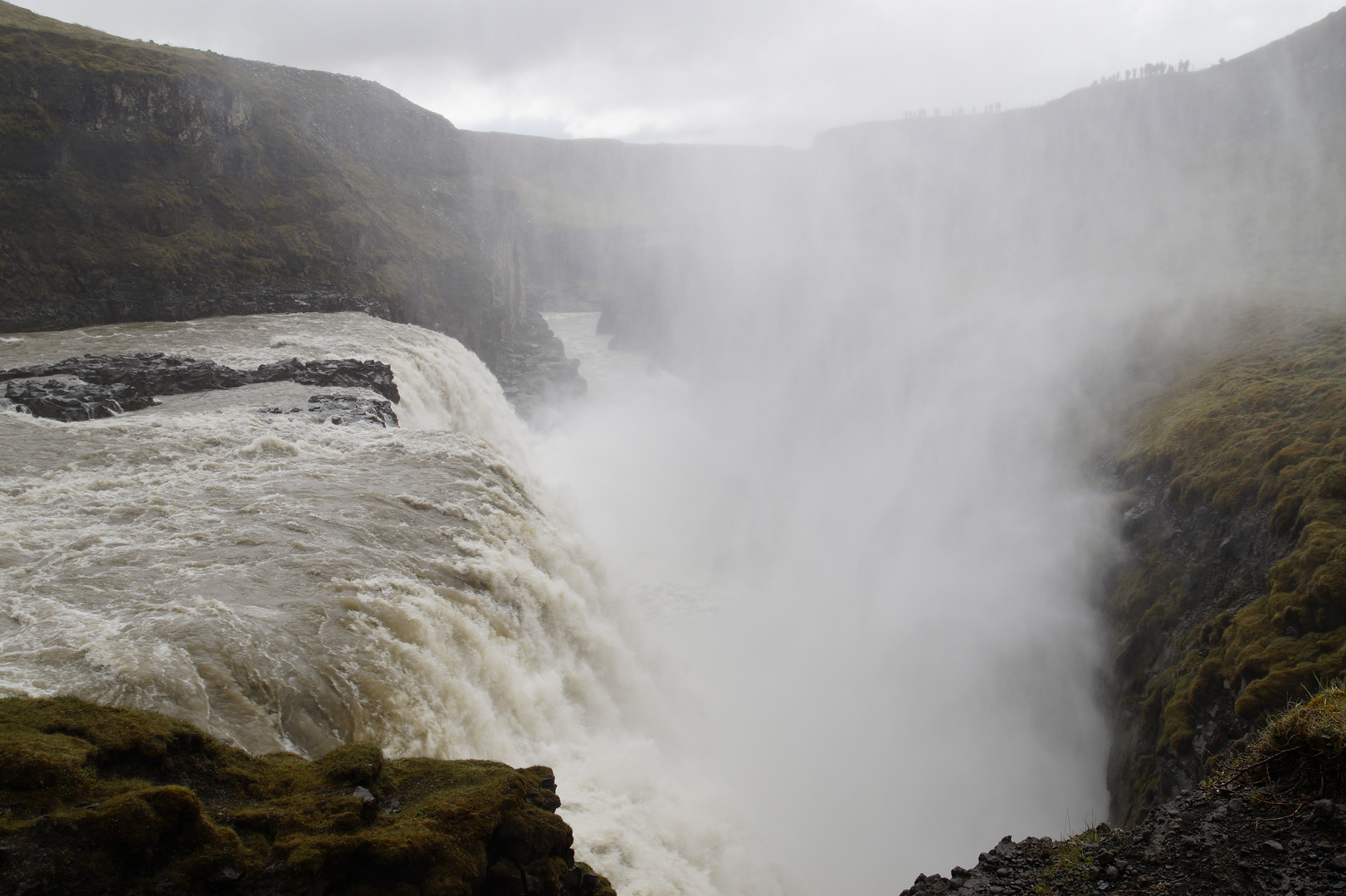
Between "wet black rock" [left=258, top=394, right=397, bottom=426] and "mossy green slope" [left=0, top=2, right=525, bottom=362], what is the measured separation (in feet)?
51.0

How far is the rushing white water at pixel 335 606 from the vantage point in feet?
29.0

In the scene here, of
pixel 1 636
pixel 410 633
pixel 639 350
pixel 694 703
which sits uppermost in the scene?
pixel 639 350

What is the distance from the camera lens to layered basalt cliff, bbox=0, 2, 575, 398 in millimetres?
28734

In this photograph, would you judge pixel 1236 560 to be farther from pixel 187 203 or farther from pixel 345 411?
pixel 187 203

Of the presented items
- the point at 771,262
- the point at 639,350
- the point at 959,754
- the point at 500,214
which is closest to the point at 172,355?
the point at 959,754

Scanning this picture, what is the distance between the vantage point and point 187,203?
33.9 metres

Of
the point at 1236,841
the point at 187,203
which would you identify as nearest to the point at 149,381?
the point at 187,203

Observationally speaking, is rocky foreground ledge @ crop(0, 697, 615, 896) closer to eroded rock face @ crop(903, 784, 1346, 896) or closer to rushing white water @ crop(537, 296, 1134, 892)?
eroded rock face @ crop(903, 784, 1346, 896)

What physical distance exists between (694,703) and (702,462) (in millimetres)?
24612

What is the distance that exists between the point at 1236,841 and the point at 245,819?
869cm

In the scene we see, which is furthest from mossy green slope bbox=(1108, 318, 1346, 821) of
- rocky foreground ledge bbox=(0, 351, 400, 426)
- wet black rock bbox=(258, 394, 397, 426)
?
rocky foreground ledge bbox=(0, 351, 400, 426)

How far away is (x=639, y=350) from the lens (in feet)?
220

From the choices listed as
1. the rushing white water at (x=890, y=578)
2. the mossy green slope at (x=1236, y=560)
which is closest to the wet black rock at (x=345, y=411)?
the rushing white water at (x=890, y=578)

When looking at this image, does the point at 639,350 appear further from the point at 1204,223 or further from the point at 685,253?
the point at 1204,223
